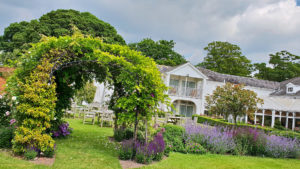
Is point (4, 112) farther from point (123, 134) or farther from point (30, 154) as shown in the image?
point (123, 134)

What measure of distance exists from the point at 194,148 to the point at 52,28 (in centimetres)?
2789

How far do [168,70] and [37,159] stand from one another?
19.9 m

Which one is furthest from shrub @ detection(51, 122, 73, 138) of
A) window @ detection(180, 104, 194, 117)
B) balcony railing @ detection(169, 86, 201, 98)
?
window @ detection(180, 104, 194, 117)

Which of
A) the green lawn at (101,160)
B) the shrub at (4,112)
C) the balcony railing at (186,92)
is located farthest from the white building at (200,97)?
the shrub at (4,112)

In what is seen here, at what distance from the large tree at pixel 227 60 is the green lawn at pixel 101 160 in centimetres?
3314

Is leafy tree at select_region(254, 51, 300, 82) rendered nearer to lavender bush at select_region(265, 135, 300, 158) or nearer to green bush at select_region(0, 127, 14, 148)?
lavender bush at select_region(265, 135, 300, 158)

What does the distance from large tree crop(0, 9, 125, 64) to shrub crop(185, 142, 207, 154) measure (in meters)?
22.6

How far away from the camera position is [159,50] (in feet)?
130

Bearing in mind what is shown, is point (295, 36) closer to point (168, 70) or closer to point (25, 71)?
point (168, 70)

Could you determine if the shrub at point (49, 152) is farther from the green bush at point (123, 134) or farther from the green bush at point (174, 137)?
the green bush at point (174, 137)

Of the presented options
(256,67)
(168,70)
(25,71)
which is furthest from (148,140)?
(256,67)

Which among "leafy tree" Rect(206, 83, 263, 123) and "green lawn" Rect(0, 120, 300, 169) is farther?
"leafy tree" Rect(206, 83, 263, 123)

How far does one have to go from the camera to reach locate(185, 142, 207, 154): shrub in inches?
324

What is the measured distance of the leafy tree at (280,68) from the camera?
40375mm
